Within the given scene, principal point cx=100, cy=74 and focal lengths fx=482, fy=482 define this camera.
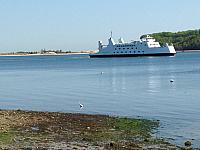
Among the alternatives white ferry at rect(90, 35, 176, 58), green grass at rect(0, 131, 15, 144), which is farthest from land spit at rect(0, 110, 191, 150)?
white ferry at rect(90, 35, 176, 58)

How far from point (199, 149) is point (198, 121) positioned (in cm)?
656

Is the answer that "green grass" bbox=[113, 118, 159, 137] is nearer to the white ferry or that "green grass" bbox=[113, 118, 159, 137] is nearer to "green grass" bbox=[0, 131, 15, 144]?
"green grass" bbox=[0, 131, 15, 144]

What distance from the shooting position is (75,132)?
1866cm

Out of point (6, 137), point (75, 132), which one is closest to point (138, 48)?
point (75, 132)

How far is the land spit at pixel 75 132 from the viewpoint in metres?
16.0

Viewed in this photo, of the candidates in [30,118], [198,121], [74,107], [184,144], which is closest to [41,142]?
[184,144]

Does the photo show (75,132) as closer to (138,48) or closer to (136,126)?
(136,126)

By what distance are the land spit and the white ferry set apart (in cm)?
12572

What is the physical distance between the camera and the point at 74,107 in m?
29.6

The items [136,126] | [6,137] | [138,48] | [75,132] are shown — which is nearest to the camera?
[6,137]

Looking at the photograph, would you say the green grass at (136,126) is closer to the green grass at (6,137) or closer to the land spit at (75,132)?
the land spit at (75,132)

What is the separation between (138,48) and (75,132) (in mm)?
133898

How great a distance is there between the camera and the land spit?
16.0 m

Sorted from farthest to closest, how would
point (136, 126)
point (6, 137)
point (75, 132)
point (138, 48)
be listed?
point (138, 48), point (136, 126), point (75, 132), point (6, 137)
